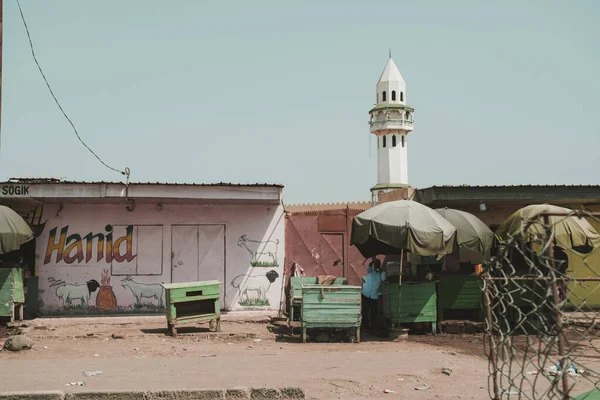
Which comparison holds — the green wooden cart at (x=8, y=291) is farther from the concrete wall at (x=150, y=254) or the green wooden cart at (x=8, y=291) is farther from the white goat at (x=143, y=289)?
the white goat at (x=143, y=289)

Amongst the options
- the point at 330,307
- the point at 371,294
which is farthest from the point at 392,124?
the point at 330,307

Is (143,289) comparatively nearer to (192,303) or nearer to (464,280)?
(192,303)

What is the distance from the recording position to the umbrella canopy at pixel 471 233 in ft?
45.6

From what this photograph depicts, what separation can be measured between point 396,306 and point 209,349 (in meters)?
4.07

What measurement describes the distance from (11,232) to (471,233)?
397 inches

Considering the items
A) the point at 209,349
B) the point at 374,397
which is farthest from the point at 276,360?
the point at 374,397

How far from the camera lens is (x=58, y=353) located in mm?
11852

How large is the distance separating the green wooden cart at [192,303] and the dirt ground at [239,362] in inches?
13.4

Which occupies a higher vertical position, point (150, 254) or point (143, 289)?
point (150, 254)

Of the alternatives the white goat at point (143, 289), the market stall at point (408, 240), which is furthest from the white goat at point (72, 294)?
the market stall at point (408, 240)

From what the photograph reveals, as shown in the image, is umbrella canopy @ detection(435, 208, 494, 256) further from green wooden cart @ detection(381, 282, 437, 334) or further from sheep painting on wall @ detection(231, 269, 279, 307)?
sheep painting on wall @ detection(231, 269, 279, 307)

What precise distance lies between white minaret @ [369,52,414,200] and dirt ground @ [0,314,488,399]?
49.8 m

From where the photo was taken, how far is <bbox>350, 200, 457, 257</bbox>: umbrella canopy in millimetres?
13117

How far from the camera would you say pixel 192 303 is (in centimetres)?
1433
